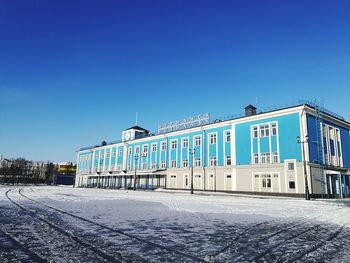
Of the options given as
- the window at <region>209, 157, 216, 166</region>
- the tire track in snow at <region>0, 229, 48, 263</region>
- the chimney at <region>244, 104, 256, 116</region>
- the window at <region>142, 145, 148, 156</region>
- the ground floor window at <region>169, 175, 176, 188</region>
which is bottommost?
the tire track in snow at <region>0, 229, 48, 263</region>

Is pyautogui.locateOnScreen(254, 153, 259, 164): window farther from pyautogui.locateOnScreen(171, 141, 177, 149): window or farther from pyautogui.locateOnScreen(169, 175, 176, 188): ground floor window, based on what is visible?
pyautogui.locateOnScreen(171, 141, 177, 149): window

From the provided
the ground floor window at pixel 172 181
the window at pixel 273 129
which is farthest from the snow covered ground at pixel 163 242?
the ground floor window at pixel 172 181

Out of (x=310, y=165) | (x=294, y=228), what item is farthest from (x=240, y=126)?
(x=294, y=228)

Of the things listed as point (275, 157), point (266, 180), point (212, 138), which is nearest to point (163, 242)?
point (275, 157)

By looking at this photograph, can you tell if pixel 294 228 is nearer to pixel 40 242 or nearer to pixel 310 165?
pixel 40 242

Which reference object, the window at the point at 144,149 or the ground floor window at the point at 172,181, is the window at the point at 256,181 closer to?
the ground floor window at the point at 172,181

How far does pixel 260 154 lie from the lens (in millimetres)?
38594

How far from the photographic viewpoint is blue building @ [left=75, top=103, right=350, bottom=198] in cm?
3488

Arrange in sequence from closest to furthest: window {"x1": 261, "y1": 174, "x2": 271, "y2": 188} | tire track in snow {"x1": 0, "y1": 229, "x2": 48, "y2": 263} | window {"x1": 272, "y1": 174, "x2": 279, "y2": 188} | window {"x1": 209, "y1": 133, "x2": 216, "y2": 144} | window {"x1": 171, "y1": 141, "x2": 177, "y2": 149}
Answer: tire track in snow {"x1": 0, "y1": 229, "x2": 48, "y2": 263} → window {"x1": 272, "y1": 174, "x2": 279, "y2": 188} → window {"x1": 261, "y1": 174, "x2": 271, "y2": 188} → window {"x1": 209, "y1": 133, "x2": 216, "y2": 144} → window {"x1": 171, "y1": 141, "x2": 177, "y2": 149}

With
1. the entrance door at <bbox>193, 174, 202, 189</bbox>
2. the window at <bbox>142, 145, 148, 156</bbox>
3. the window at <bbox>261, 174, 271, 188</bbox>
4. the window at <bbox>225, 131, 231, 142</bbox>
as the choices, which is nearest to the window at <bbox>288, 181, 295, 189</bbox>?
the window at <bbox>261, 174, 271, 188</bbox>

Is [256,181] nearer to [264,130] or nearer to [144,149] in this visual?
[264,130]

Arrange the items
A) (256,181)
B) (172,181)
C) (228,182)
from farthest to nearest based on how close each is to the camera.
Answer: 1. (172,181)
2. (228,182)
3. (256,181)

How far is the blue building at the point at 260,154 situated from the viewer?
34.9m

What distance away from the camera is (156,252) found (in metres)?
5.86
